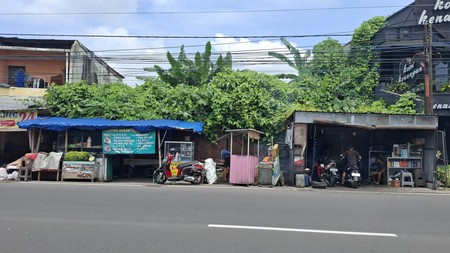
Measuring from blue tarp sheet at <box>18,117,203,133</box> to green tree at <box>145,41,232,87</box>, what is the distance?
187 inches

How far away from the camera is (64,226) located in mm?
7039

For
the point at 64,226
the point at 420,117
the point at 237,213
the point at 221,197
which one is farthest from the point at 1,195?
the point at 420,117

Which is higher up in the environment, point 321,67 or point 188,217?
point 321,67

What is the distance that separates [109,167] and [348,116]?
10.2 meters

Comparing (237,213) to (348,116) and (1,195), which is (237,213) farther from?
(348,116)

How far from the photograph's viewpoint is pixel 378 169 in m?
17.7

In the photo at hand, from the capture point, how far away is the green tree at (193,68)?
850 inches

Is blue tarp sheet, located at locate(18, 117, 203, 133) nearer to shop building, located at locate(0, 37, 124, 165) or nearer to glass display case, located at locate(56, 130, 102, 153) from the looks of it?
glass display case, located at locate(56, 130, 102, 153)

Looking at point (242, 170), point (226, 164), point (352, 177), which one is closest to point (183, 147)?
point (226, 164)

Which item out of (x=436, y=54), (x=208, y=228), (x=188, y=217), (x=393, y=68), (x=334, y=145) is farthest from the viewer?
(x=393, y=68)

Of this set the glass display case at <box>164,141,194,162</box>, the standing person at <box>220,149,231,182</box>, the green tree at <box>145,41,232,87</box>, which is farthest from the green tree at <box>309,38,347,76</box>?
the glass display case at <box>164,141,194,162</box>

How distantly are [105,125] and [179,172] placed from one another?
3.82 metres

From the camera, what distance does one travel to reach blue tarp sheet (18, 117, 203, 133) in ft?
55.7

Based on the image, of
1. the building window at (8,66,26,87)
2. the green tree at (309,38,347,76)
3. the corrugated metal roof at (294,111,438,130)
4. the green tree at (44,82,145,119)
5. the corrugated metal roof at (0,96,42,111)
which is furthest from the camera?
the green tree at (309,38,347,76)
